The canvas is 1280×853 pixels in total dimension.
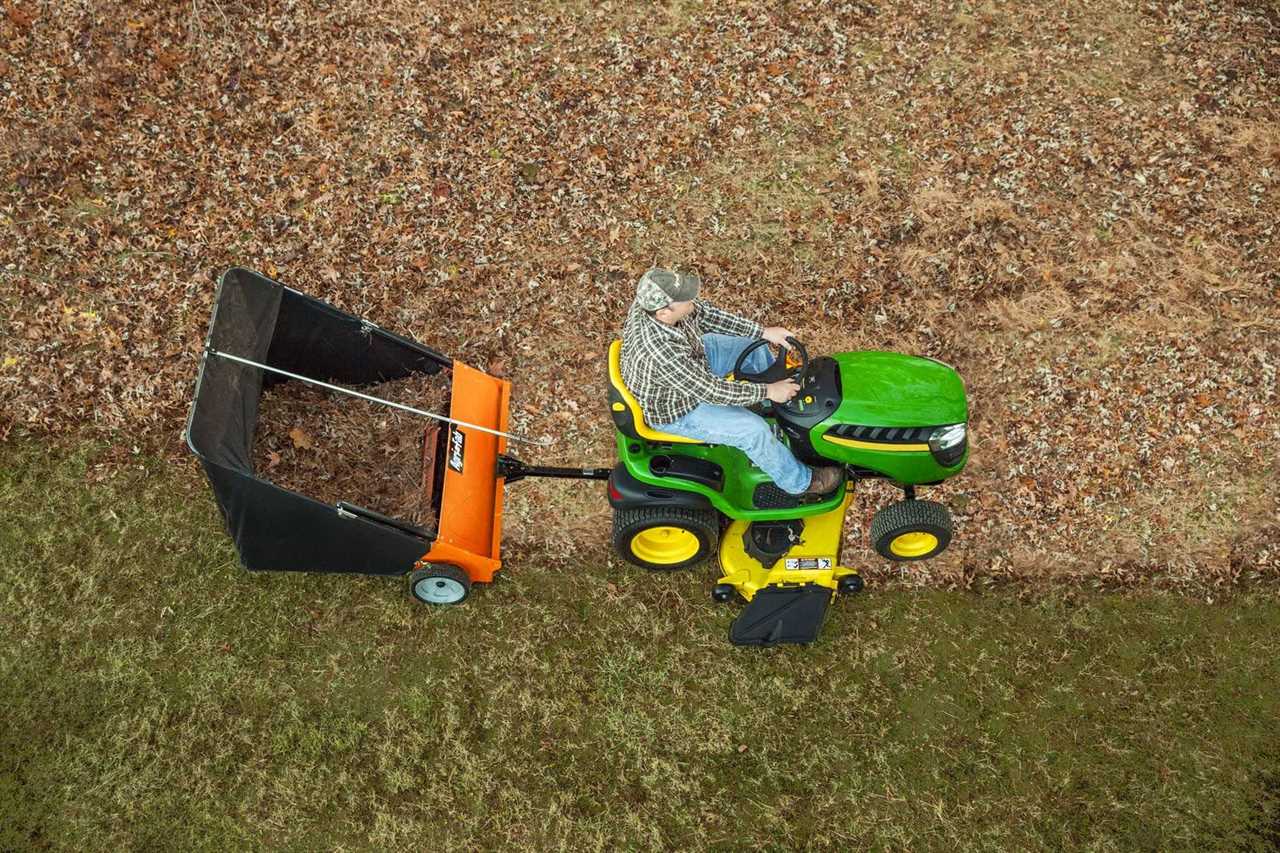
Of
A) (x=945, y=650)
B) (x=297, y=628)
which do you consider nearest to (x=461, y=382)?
(x=297, y=628)

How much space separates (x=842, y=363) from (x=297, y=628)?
3.86 metres

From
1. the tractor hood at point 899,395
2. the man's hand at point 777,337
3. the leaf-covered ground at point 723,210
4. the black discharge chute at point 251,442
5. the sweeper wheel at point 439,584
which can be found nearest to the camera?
the black discharge chute at point 251,442

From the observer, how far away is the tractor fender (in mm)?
4980

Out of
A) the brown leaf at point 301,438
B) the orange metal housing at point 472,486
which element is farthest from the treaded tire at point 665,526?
the brown leaf at point 301,438

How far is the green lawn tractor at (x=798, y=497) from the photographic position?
15.3 ft

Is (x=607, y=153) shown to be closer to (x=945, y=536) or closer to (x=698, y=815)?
(x=945, y=536)

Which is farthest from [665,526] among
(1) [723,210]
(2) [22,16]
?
(2) [22,16]

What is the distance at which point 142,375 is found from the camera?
21.1 feet

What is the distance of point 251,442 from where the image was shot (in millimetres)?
4836

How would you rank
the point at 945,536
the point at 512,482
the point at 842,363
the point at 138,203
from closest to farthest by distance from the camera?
1. the point at 842,363
2. the point at 945,536
3. the point at 512,482
4. the point at 138,203

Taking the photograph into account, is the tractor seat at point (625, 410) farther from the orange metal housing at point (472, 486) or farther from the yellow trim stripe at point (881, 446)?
the orange metal housing at point (472, 486)

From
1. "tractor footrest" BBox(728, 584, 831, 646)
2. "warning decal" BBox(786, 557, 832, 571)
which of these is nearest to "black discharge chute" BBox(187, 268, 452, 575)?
"tractor footrest" BBox(728, 584, 831, 646)

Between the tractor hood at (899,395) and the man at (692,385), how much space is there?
323 mm


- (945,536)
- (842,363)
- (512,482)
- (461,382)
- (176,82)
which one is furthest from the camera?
(176,82)
